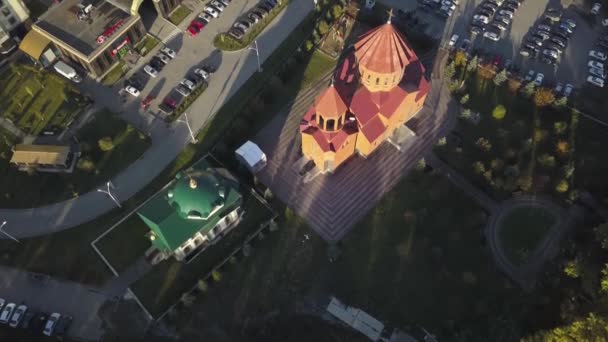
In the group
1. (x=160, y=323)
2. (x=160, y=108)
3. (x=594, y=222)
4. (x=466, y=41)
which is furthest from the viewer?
(x=466, y=41)

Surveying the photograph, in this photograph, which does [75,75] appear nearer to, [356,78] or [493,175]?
[356,78]

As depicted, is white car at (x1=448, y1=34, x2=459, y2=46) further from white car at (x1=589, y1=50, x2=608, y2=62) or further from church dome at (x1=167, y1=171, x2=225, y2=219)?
church dome at (x1=167, y1=171, x2=225, y2=219)

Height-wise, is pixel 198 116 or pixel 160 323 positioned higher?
pixel 198 116

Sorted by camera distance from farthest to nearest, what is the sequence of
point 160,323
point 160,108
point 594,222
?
point 160,108, point 594,222, point 160,323

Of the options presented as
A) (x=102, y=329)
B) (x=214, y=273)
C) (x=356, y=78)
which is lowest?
(x=102, y=329)

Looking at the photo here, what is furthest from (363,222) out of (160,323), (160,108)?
(160,108)

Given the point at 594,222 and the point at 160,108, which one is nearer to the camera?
the point at 594,222

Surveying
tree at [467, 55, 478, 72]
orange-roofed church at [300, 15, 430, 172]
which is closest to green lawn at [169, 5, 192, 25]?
orange-roofed church at [300, 15, 430, 172]
